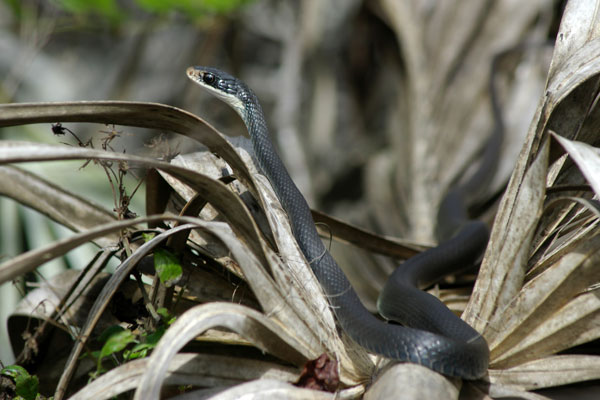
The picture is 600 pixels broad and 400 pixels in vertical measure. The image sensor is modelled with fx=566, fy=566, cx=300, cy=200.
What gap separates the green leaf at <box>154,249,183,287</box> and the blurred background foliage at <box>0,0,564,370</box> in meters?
2.36

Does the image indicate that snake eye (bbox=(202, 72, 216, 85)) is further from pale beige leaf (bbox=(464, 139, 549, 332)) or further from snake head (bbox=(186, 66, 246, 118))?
pale beige leaf (bbox=(464, 139, 549, 332))

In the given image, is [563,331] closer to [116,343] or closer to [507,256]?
[507,256]

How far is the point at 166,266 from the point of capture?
74.7 inches

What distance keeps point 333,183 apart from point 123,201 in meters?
5.84

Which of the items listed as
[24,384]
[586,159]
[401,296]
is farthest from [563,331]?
[24,384]

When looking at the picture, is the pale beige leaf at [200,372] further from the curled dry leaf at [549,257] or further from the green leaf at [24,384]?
the curled dry leaf at [549,257]

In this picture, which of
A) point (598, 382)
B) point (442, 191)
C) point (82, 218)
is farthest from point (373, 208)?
point (598, 382)

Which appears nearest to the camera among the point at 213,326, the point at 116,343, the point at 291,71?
the point at 213,326

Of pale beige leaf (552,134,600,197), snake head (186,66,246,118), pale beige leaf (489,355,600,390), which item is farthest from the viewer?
snake head (186,66,246,118)

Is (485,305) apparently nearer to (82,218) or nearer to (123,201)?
(123,201)

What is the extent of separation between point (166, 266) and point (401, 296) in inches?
45.9

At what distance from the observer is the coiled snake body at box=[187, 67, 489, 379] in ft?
6.11

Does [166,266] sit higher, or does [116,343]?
[166,266]

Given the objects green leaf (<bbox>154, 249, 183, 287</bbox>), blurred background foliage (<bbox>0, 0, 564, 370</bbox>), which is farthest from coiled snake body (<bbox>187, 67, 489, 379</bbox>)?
blurred background foliage (<bbox>0, 0, 564, 370</bbox>)
